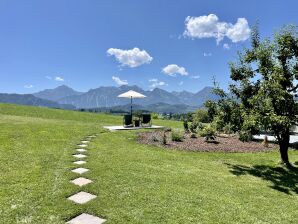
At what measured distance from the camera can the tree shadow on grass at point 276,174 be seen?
29.1 feet

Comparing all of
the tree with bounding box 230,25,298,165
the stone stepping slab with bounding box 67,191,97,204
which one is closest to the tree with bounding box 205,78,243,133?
the tree with bounding box 230,25,298,165

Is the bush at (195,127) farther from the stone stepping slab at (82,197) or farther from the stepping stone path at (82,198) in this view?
the stone stepping slab at (82,197)

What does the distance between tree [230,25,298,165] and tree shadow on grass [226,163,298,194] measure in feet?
3.55

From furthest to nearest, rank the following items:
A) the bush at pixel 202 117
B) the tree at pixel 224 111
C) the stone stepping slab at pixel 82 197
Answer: the bush at pixel 202 117 → the tree at pixel 224 111 → the stone stepping slab at pixel 82 197

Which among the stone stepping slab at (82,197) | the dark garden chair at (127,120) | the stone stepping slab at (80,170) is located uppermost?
the dark garden chair at (127,120)

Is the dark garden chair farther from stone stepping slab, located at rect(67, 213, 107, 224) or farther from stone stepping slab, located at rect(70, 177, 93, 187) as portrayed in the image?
stone stepping slab, located at rect(67, 213, 107, 224)

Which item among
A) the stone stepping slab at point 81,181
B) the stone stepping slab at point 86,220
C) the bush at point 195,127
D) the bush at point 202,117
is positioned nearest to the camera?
the stone stepping slab at point 86,220

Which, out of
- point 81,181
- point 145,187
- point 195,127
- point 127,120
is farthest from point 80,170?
point 127,120

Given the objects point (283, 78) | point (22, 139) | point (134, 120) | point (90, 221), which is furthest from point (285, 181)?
point (134, 120)

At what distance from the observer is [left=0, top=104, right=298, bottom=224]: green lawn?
5875 millimetres

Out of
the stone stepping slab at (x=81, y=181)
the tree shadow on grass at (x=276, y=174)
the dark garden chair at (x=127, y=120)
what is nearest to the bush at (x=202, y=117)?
the tree shadow on grass at (x=276, y=174)

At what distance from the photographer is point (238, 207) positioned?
22.0 feet

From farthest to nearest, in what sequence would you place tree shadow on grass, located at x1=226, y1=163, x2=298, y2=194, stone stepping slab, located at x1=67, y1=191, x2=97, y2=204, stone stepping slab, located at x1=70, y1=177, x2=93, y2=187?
Result: 1. tree shadow on grass, located at x1=226, y1=163, x2=298, y2=194
2. stone stepping slab, located at x1=70, y1=177, x2=93, y2=187
3. stone stepping slab, located at x1=67, y1=191, x2=97, y2=204

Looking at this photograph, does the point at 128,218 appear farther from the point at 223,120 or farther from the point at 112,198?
the point at 223,120
